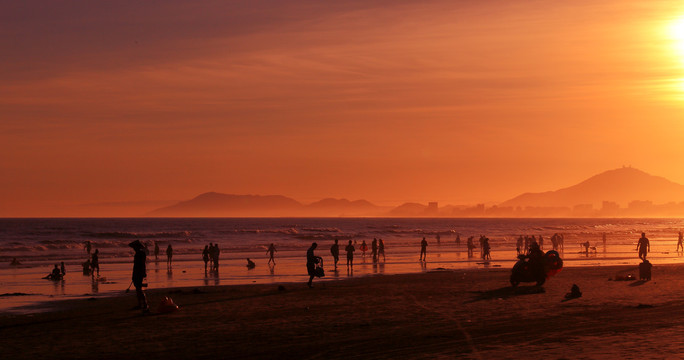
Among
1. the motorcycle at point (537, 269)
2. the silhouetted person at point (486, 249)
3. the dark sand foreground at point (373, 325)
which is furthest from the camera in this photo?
the silhouetted person at point (486, 249)

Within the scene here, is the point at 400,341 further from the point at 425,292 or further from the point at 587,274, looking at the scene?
the point at 587,274

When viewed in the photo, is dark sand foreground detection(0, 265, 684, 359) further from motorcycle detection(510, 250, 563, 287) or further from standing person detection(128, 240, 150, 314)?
motorcycle detection(510, 250, 563, 287)

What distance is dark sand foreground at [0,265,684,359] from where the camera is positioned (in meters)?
14.1

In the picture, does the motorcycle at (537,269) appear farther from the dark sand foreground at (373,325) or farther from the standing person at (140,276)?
the standing person at (140,276)

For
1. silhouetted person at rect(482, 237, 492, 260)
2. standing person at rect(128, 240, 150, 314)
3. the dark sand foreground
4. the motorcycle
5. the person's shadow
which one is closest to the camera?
the dark sand foreground

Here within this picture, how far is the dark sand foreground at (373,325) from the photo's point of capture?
14.1 metres

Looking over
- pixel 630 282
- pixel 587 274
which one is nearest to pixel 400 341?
pixel 630 282

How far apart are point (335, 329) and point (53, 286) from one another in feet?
63.3

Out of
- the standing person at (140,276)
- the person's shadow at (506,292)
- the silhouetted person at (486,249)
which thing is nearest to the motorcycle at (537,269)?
the person's shadow at (506,292)

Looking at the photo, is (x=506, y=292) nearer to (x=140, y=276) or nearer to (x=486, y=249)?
(x=140, y=276)

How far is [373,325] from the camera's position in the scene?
56.7 ft

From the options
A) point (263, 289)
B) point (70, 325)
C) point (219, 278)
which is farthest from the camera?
point (219, 278)

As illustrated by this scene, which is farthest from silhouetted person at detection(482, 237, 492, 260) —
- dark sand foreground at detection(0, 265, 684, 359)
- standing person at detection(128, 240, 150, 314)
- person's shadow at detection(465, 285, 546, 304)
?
standing person at detection(128, 240, 150, 314)

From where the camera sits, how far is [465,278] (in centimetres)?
3080
